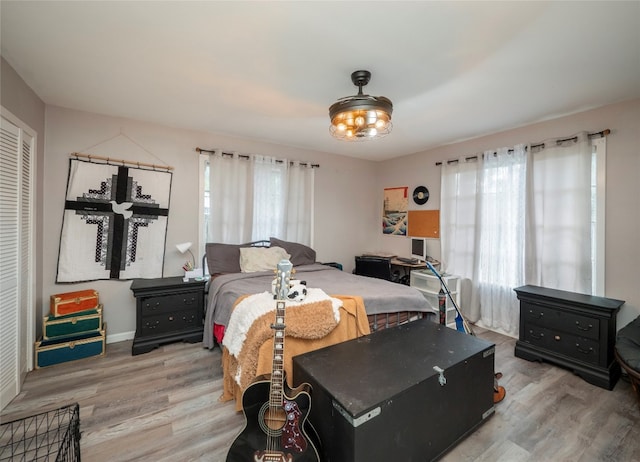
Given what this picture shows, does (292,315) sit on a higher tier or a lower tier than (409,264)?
lower

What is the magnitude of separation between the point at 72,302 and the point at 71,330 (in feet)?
0.85

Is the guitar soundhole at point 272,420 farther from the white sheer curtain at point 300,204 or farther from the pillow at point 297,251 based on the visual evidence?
the white sheer curtain at point 300,204

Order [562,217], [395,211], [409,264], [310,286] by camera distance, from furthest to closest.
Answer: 1. [395,211]
2. [409,264]
3. [562,217]
4. [310,286]

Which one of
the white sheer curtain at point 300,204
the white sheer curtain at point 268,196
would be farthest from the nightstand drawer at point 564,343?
the white sheer curtain at point 268,196

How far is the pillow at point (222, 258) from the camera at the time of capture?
127 inches

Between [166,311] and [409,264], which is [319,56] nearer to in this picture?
[166,311]

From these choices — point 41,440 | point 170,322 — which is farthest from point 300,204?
point 41,440

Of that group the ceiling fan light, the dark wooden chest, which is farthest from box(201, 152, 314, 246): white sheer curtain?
the dark wooden chest

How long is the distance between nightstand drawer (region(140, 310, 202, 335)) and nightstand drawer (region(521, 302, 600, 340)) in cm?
346

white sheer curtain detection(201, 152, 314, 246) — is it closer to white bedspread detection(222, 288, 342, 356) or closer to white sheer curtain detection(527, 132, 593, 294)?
white bedspread detection(222, 288, 342, 356)

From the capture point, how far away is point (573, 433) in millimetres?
1753

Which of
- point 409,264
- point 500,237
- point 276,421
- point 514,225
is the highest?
point 514,225

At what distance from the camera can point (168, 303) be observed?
112 inches

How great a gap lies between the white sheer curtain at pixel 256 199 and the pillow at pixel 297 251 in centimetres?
16
